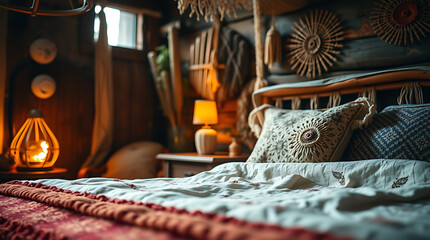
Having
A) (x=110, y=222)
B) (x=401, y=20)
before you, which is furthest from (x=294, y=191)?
(x=401, y=20)

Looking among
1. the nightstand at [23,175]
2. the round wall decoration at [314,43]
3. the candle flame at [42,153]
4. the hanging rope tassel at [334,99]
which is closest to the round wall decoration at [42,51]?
the candle flame at [42,153]

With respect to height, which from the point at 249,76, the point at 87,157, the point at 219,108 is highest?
the point at 249,76

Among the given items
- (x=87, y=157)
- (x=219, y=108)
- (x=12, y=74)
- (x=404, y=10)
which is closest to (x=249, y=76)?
(x=219, y=108)

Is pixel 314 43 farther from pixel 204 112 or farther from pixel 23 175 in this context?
pixel 23 175

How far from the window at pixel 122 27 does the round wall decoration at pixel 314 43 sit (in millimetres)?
1784

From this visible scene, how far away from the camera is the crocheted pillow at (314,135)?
1507 mm

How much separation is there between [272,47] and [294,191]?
1.49m

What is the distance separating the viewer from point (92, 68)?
127 inches

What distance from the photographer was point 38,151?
243cm

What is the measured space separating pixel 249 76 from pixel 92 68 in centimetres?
150

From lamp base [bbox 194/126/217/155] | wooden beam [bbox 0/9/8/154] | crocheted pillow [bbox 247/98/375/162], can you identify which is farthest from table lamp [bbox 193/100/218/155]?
wooden beam [bbox 0/9/8/154]

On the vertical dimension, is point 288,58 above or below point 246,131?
above

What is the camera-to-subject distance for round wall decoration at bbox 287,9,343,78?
2209 millimetres

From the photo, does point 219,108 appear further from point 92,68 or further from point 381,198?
point 381,198
